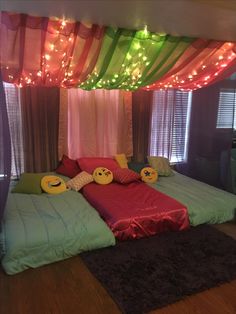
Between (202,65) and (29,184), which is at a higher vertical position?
(202,65)

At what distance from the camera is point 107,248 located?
8.62ft

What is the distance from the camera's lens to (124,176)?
12.2 ft

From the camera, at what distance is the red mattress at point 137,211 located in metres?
2.76

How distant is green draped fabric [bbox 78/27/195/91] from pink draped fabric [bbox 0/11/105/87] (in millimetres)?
99

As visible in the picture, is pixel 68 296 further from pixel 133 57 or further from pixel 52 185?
pixel 133 57

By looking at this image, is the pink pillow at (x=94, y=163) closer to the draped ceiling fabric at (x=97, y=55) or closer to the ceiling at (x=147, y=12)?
the draped ceiling fabric at (x=97, y=55)

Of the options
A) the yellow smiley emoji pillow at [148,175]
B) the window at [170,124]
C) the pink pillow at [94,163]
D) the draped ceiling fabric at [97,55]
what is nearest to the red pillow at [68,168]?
the pink pillow at [94,163]

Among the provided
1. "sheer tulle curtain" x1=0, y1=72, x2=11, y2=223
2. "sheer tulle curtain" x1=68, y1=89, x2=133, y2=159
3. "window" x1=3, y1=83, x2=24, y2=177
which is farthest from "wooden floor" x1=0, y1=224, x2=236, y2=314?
"sheer tulle curtain" x1=68, y1=89, x2=133, y2=159

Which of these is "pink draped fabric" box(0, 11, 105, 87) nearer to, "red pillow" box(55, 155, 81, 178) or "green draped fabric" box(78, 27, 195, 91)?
"green draped fabric" box(78, 27, 195, 91)

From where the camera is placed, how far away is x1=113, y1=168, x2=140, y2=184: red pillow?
3.70 m

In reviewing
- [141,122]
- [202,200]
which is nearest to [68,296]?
[202,200]

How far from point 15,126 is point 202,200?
2600 millimetres

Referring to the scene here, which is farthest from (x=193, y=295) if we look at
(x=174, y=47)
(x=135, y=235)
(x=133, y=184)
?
(x=174, y=47)

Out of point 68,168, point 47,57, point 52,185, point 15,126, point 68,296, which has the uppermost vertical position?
point 47,57
